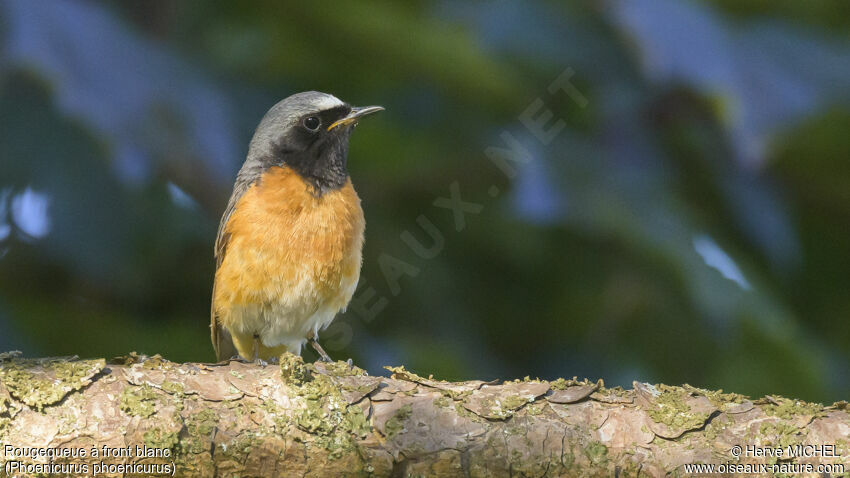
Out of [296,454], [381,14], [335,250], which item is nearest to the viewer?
[296,454]

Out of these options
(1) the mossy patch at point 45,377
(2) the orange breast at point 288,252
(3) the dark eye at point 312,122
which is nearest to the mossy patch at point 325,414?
(1) the mossy patch at point 45,377

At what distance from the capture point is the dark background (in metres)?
5.57

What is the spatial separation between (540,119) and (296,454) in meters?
4.02

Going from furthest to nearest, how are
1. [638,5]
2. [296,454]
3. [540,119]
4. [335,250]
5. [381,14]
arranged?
1. [540,119]
2. [381,14]
3. [335,250]
4. [638,5]
5. [296,454]

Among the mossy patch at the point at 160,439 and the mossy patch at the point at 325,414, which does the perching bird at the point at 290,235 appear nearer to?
the mossy patch at the point at 325,414

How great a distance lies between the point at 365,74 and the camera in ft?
24.6

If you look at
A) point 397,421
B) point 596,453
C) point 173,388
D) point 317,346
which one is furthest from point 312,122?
point 596,453

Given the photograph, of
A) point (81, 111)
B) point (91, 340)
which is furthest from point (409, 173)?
point (81, 111)

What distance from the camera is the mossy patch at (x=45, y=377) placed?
385 cm

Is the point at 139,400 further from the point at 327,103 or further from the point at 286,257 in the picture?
the point at 327,103

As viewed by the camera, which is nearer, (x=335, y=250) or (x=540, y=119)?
(x=335, y=250)

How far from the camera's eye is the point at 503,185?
747cm

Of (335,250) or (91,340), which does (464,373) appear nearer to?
(335,250)

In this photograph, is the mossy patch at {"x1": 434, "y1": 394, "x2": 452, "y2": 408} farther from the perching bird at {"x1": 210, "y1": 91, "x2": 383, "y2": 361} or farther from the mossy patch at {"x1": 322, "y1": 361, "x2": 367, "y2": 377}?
the perching bird at {"x1": 210, "y1": 91, "x2": 383, "y2": 361}
